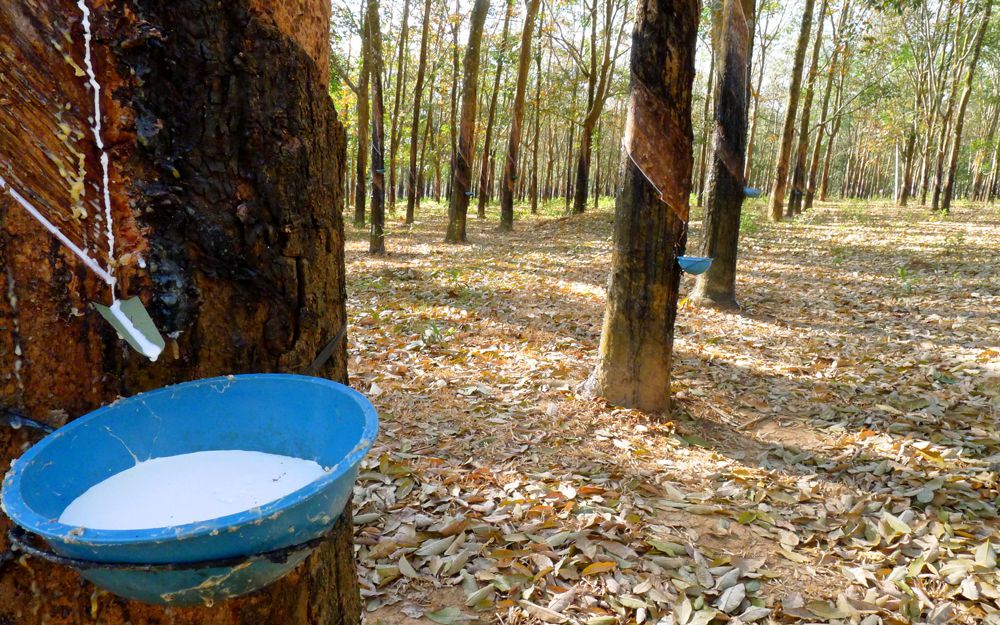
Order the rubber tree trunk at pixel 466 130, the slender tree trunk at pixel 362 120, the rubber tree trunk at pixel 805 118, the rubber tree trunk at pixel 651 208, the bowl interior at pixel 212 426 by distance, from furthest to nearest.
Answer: the rubber tree trunk at pixel 805 118 → the slender tree trunk at pixel 362 120 → the rubber tree trunk at pixel 466 130 → the rubber tree trunk at pixel 651 208 → the bowl interior at pixel 212 426

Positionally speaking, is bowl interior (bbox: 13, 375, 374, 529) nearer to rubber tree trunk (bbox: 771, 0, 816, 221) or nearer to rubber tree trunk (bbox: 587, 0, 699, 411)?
rubber tree trunk (bbox: 587, 0, 699, 411)

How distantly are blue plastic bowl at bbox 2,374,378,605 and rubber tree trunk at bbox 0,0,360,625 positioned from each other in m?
0.14

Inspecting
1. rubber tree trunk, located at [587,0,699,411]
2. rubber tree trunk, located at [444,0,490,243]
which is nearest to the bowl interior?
rubber tree trunk, located at [587,0,699,411]

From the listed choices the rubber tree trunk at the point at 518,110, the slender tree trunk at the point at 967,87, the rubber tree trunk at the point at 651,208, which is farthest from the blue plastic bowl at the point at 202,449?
the slender tree trunk at the point at 967,87

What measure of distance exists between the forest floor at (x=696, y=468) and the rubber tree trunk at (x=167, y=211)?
1.37 meters

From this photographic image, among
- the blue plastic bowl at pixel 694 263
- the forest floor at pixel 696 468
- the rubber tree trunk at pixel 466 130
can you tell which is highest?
the rubber tree trunk at pixel 466 130

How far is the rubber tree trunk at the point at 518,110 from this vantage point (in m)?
12.7

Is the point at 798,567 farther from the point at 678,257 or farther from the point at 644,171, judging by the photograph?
the point at 644,171

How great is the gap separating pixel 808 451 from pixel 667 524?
A: 1.32m

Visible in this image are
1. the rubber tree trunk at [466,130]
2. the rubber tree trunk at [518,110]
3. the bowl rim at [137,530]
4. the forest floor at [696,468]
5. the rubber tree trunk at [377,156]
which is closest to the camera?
the bowl rim at [137,530]

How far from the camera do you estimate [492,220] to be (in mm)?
19406

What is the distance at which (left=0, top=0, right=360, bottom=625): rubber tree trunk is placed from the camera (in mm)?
1119

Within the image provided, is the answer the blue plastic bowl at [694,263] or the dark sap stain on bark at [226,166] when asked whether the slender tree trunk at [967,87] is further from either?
the dark sap stain on bark at [226,166]

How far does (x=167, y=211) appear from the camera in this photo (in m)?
1.24
